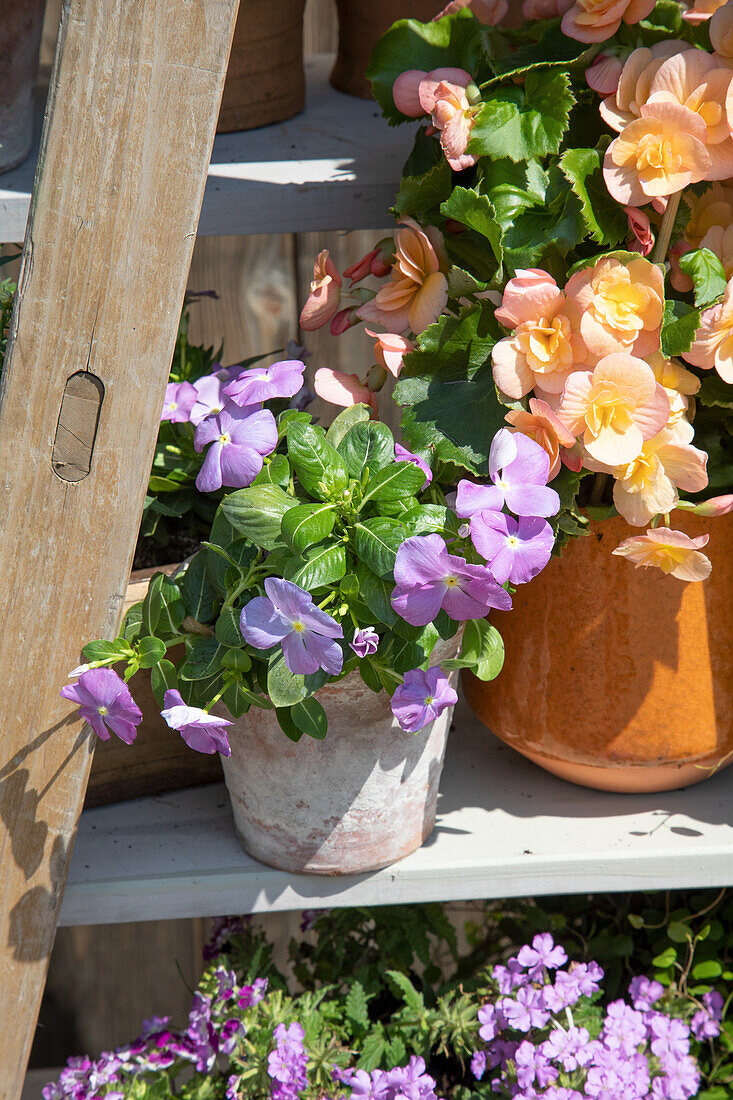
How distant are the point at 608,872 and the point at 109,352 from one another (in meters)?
0.58

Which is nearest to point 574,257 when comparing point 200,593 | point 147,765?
point 200,593

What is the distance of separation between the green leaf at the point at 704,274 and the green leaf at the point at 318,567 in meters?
0.29

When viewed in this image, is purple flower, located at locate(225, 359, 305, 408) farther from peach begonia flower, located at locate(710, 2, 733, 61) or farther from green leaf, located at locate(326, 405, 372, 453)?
peach begonia flower, located at locate(710, 2, 733, 61)

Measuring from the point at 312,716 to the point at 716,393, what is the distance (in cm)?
37

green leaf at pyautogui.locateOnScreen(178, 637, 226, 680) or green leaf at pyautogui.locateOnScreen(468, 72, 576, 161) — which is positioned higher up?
green leaf at pyautogui.locateOnScreen(468, 72, 576, 161)

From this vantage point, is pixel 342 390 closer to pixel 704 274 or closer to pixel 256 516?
pixel 256 516

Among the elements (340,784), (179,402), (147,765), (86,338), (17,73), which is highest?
(17,73)

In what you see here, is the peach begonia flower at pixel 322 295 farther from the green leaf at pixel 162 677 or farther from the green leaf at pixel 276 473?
the green leaf at pixel 162 677

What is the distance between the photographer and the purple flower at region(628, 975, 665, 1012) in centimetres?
91

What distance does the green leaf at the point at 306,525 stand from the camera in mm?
580

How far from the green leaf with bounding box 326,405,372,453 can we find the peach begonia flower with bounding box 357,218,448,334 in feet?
0.24

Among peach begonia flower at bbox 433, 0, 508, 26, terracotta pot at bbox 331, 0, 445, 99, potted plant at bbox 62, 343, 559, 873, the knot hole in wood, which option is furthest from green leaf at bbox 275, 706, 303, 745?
terracotta pot at bbox 331, 0, 445, 99

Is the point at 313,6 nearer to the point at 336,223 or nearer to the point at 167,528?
the point at 336,223

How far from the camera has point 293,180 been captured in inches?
30.6
